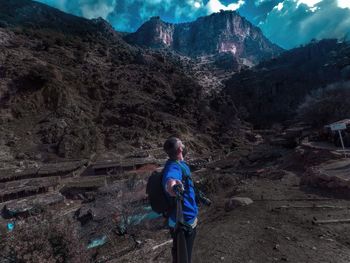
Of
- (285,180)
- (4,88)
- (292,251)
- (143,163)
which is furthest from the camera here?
(4,88)

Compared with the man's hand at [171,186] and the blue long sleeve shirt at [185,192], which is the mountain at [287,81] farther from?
the man's hand at [171,186]

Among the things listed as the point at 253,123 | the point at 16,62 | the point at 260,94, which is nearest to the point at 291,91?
the point at 260,94

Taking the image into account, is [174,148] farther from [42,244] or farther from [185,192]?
[42,244]

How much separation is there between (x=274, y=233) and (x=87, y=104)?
49050 millimetres

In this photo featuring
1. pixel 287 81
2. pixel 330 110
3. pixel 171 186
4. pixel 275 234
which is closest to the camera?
pixel 171 186

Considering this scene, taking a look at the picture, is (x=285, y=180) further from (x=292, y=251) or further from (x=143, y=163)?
(x=143, y=163)

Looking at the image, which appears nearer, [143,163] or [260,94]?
[143,163]

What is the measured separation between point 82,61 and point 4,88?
2494 cm

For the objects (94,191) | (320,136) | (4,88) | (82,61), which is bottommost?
(94,191)

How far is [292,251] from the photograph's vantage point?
561 centimetres

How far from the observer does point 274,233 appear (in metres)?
6.57

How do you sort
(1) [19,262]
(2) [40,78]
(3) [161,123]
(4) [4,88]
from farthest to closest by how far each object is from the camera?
(3) [161,123] < (2) [40,78] < (4) [4,88] < (1) [19,262]

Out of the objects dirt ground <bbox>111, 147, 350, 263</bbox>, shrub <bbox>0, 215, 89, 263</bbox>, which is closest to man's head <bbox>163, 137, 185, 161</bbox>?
dirt ground <bbox>111, 147, 350, 263</bbox>

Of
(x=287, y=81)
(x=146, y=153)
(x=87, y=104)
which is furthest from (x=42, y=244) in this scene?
(x=287, y=81)
